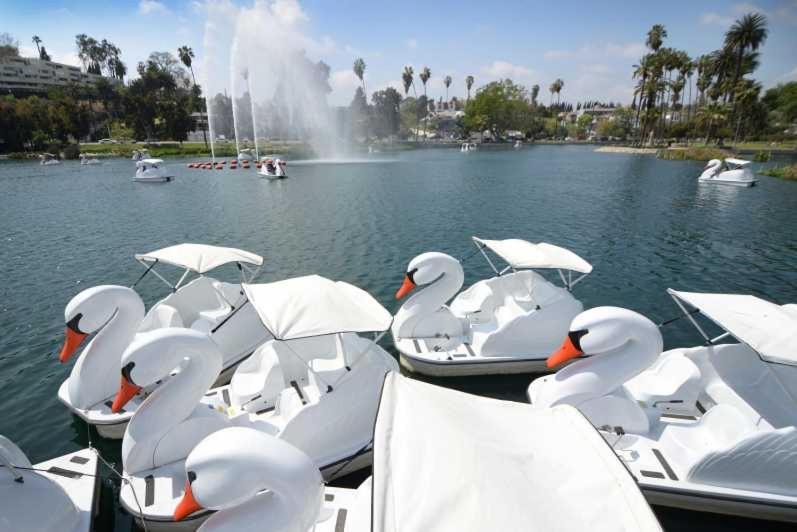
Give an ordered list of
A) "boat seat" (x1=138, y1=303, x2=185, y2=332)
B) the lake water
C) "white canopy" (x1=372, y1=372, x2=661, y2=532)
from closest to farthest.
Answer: "white canopy" (x1=372, y1=372, x2=661, y2=532) → "boat seat" (x1=138, y1=303, x2=185, y2=332) → the lake water

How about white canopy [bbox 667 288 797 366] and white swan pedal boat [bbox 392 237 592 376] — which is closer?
white canopy [bbox 667 288 797 366]

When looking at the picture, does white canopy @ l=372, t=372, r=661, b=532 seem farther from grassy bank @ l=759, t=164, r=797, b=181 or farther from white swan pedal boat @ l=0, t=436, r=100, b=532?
grassy bank @ l=759, t=164, r=797, b=181

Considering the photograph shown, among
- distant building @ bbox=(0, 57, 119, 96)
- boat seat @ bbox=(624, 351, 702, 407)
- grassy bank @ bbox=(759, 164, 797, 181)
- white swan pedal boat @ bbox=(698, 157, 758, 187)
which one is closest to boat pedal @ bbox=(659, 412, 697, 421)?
boat seat @ bbox=(624, 351, 702, 407)

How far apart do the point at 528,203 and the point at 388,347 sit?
24.7 meters

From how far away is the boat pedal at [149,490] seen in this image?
5.57 meters

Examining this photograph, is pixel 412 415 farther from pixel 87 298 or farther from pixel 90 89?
pixel 90 89

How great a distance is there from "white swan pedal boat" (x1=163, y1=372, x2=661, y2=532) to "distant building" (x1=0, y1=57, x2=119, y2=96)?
13485cm

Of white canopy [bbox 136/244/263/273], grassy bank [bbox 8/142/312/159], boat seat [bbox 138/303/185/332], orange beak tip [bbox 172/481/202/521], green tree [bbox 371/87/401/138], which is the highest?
green tree [bbox 371/87/401/138]

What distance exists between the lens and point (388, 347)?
36.3 ft

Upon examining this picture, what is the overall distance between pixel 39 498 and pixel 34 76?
166 metres

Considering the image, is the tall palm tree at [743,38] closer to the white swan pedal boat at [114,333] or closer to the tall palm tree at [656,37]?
the tall palm tree at [656,37]

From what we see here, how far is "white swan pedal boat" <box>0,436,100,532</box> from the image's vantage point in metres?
4.58

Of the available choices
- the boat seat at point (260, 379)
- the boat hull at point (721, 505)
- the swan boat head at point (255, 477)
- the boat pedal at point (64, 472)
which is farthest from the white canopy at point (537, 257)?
the boat pedal at point (64, 472)

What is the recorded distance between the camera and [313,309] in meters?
6.93
